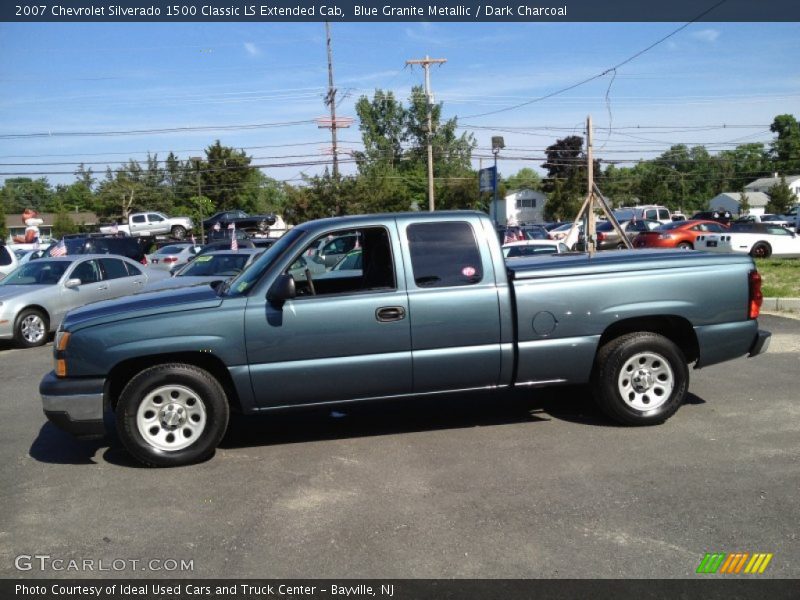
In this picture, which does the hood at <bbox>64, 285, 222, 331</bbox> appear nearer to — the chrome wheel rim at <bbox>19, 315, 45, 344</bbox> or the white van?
the chrome wheel rim at <bbox>19, 315, 45, 344</bbox>

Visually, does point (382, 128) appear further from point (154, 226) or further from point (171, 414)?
point (171, 414)

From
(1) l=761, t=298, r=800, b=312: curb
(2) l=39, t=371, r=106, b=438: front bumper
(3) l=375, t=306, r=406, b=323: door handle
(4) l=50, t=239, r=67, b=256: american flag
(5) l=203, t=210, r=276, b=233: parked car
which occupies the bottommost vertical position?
(1) l=761, t=298, r=800, b=312: curb

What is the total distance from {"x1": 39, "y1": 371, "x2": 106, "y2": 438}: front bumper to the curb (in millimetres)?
11386

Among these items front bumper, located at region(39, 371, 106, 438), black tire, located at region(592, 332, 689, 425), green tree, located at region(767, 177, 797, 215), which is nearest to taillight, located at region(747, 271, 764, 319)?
black tire, located at region(592, 332, 689, 425)

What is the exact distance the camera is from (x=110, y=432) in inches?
254

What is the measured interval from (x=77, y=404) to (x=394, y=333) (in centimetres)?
242

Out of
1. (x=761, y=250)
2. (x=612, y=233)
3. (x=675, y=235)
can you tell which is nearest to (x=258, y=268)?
(x=761, y=250)

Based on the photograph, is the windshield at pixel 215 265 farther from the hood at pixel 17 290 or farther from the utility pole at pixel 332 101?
the utility pole at pixel 332 101

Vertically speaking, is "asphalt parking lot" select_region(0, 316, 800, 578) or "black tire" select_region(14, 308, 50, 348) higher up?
"black tire" select_region(14, 308, 50, 348)

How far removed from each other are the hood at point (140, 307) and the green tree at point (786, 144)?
375 ft

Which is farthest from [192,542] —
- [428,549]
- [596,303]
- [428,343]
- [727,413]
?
[727,413]

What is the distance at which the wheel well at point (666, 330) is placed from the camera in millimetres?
5969

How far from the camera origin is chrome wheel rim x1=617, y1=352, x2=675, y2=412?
588 centimetres
